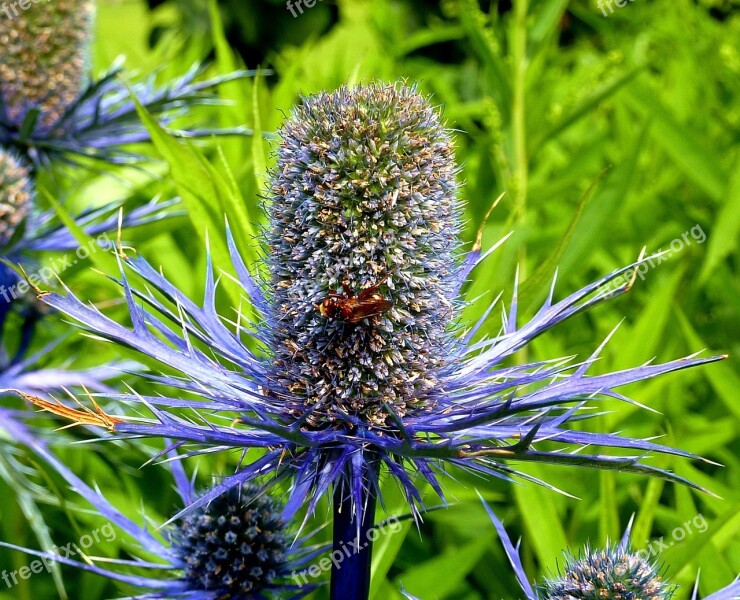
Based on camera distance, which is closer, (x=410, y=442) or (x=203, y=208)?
(x=410, y=442)

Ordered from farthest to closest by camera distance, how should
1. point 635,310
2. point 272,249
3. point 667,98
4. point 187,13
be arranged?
point 187,13
point 667,98
point 635,310
point 272,249

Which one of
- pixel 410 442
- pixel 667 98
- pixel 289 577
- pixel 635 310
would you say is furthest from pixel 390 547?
pixel 667 98

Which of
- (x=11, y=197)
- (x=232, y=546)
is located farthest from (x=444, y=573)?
(x=11, y=197)

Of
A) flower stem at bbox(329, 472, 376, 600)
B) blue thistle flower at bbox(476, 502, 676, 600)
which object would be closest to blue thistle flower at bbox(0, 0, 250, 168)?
flower stem at bbox(329, 472, 376, 600)

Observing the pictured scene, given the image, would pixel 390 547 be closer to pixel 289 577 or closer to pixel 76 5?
pixel 289 577

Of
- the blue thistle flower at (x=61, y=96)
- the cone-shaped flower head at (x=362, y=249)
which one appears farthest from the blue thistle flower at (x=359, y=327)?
the blue thistle flower at (x=61, y=96)

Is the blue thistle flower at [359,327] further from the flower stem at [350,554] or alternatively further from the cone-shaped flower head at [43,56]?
the cone-shaped flower head at [43,56]
